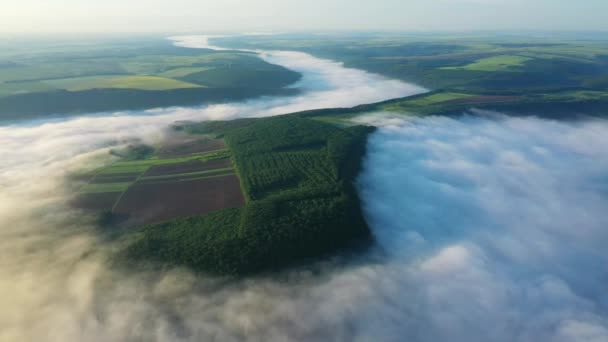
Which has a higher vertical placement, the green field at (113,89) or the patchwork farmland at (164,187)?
the green field at (113,89)

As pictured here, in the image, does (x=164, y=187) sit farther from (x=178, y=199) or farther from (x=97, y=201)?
(x=97, y=201)

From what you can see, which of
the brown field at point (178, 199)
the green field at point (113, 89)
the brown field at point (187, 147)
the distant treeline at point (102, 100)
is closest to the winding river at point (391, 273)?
the brown field at point (178, 199)

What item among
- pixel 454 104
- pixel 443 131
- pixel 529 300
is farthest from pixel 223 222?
pixel 454 104

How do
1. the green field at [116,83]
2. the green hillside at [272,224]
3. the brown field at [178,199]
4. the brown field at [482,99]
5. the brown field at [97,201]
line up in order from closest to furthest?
the green hillside at [272,224] → the brown field at [178,199] → the brown field at [97,201] → the brown field at [482,99] → the green field at [116,83]

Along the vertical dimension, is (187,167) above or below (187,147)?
above

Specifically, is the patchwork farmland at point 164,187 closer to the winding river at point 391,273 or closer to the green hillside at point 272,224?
the green hillside at point 272,224

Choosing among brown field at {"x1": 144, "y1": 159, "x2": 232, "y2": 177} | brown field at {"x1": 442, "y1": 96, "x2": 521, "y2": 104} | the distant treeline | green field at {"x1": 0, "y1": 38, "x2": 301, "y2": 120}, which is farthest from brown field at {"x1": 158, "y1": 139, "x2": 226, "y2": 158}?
brown field at {"x1": 442, "y1": 96, "x2": 521, "y2": 104}

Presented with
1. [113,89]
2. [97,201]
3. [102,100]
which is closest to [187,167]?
[97,201]
